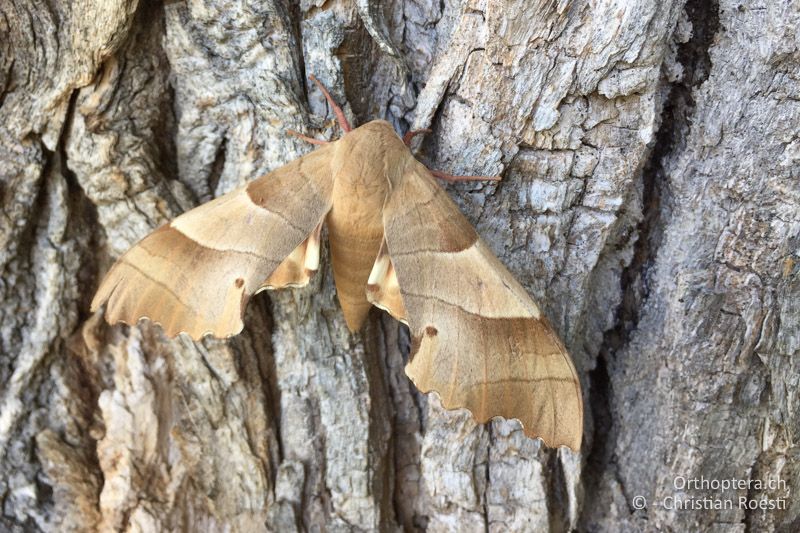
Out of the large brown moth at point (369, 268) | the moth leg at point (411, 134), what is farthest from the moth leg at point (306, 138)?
the moth leg at point (411, 134)

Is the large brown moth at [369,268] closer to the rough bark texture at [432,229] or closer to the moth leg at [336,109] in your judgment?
the moth leg at [336,109]

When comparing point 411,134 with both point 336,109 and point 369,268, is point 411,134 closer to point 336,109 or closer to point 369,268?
point 336,109

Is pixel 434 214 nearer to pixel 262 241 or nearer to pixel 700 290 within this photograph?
pixel 262 241

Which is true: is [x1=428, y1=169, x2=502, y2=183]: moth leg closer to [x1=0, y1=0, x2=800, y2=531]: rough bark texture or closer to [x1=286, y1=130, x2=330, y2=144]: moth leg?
[x1=0, y1=0, x2=800, y2=531]: rough bark texture

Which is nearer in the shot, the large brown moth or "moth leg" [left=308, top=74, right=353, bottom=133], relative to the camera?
the large brown moth

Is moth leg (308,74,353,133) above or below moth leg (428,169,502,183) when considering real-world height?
above

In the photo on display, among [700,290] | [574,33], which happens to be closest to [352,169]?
[574,33]

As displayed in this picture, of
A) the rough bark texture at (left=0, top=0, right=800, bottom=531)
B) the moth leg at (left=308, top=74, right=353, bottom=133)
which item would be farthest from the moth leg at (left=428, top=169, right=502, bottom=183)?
the moth leg at (left=308, top=74, right=353, bottom=133)
